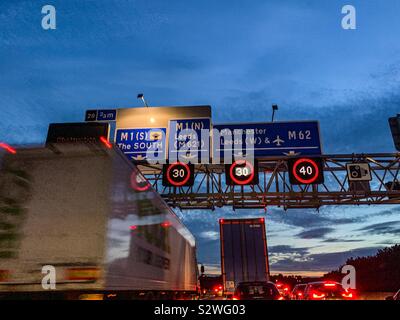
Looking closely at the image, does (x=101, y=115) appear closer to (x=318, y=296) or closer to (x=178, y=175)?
(x=178, y=175)

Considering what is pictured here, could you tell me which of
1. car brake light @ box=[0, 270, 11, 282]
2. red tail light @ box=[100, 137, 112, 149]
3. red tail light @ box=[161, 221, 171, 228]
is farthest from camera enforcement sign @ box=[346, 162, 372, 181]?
car brake light @ box=[0, 270, 11, 282]

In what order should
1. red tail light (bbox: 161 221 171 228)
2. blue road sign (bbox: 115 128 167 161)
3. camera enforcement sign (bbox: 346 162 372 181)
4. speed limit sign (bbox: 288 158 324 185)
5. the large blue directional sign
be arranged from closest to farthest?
red tail light (bbox: 161 221 171 228)
the large blue directional sign
speed limit sign (bbox: 288 158 324 185)
blue road sign (bbox: 115 128 167 161)
camera enforcement sign (bbox: 346 162 372 181)

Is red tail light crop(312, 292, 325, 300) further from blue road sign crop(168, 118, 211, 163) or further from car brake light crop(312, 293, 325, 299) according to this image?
blue road sign crop(168, 118, 211, 163)

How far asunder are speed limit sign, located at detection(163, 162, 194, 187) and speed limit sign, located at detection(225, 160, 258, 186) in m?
1.56

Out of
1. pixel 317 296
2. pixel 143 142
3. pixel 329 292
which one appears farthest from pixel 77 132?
pixel 329 292

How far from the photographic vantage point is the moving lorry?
550 cm

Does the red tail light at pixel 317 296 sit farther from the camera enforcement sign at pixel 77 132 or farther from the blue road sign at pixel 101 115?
the blue road sign at pixel 101 115

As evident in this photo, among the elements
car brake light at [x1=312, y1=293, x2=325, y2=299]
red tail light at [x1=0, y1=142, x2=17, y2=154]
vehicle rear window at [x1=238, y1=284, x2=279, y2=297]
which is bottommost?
car brake light at [x1=312, y1=293, x2=325, y2=299]

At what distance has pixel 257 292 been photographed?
1095 centimetres

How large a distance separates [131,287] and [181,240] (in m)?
6.22

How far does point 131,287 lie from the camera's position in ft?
22.2

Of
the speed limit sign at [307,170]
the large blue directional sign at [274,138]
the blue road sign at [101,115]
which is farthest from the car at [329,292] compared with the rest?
the blue road sign at [101,115]
